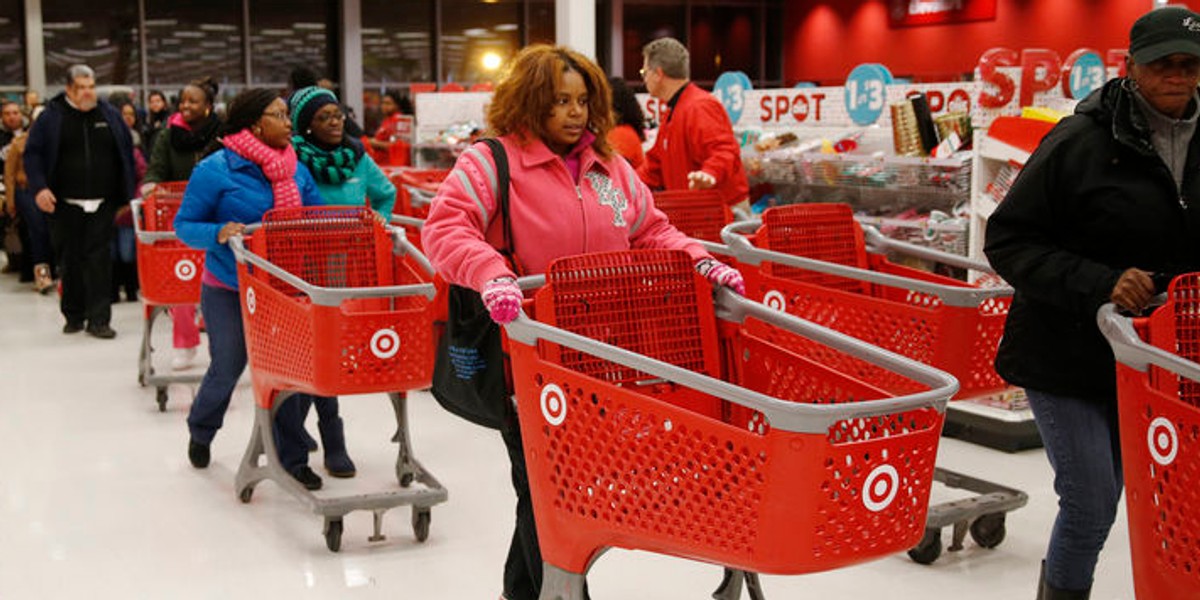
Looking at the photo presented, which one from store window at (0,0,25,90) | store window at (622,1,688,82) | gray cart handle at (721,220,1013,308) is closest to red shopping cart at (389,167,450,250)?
gray cart handle at (721,220,1013,308)

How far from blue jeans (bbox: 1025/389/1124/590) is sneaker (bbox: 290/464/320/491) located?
9.85 feet

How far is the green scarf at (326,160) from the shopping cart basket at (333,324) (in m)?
0.49

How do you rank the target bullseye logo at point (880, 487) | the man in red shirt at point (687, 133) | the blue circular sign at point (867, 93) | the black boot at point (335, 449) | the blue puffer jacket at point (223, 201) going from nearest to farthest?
the target bullseye logo at point (880, 487) < the blue puffer jacket at point (223, 201) < the black boot at point (335, 449) < the man in red shirt at point (687, 133) < the blue circular sign at point (867, 93)

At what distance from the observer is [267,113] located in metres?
5.07

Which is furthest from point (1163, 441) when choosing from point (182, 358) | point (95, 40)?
point (95, 40)

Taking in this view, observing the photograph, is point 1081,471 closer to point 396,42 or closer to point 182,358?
point 182,358

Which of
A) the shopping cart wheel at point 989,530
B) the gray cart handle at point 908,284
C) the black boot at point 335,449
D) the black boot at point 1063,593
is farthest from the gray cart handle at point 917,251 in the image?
the black boot at point 335,449

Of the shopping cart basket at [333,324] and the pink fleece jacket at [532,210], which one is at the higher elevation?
the pink fleece jacket at [532,210]

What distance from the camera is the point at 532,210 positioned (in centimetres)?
320

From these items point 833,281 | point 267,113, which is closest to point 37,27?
point 267,113

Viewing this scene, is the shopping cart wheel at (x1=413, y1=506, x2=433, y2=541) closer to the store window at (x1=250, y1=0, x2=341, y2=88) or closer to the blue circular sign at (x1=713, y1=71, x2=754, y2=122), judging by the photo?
the blue circular sign at (x1=713, y1=71, x2=754, y2=122)

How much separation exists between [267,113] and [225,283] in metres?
0.66

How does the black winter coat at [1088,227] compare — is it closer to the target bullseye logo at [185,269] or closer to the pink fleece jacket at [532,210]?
the pink fleece jacket at [532,210]

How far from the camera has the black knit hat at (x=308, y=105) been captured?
5.11m
